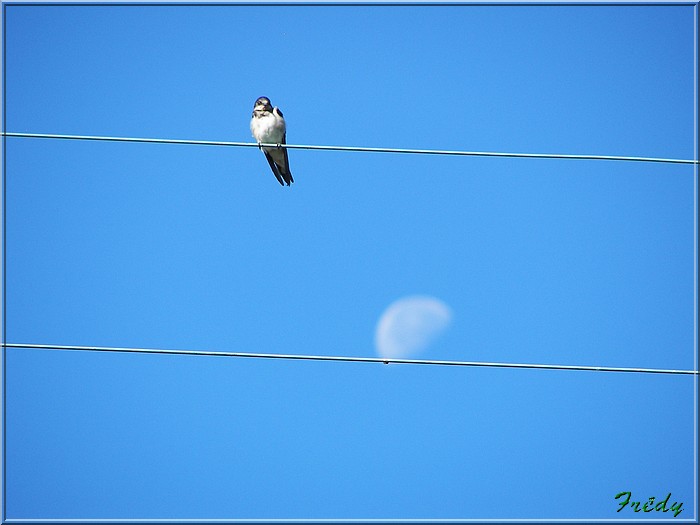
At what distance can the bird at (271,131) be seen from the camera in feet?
26.6

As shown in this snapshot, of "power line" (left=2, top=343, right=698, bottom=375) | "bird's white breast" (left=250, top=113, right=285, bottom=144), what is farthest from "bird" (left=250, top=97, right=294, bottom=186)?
"power line" (left=2, top=343, right=698, bottom=375)

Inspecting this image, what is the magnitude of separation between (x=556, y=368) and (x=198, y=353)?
1.79 meters

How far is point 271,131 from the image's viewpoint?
8.10 meters

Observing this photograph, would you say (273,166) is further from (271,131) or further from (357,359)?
(357,359)

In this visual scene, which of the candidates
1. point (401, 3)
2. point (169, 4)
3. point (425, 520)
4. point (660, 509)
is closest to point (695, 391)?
point (660, 509)

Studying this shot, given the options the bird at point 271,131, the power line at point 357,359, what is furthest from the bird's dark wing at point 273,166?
the power line at point 357,359

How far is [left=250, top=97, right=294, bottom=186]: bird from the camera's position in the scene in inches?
319

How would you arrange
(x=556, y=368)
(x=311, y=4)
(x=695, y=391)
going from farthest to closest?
(x=311, y=4)
(x=695, y=391)
(x=556, y=368)

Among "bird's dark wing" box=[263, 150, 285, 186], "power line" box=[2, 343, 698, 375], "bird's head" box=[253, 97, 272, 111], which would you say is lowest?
"power line" box=[2, 343, 698, 375]

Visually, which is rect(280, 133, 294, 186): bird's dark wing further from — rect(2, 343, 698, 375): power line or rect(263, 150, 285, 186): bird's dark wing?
rect(2, 343, 698, 375): power line

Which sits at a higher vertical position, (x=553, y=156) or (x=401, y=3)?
(x=401, y=3)

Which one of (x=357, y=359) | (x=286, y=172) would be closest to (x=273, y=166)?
(x=286, y=172)

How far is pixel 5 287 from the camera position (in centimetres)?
506

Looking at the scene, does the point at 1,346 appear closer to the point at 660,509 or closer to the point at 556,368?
the point at 556,368
